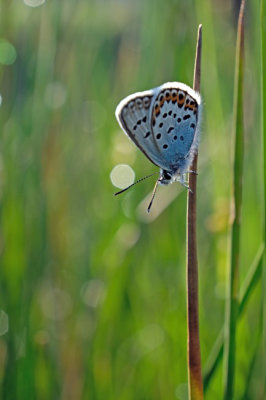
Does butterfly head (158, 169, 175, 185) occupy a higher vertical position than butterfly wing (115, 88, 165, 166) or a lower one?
lower

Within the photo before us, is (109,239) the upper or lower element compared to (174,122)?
lower

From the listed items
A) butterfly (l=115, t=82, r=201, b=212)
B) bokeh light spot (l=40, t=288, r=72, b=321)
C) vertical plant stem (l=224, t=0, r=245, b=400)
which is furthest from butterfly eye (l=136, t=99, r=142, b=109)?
bokeh light spot (l=40, t=288, r=72, b=321)

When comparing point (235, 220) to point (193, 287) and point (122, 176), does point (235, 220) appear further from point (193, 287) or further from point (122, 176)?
point (122, 176)

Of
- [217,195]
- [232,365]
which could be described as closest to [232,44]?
[217,195]

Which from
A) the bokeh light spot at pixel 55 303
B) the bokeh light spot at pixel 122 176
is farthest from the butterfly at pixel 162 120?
the bokeh light spot at pixel 122 176

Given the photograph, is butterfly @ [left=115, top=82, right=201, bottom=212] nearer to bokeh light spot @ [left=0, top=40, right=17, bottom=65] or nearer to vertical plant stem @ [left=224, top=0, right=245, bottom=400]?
vertical plant stem @ [left=224, top=0, right=245, bottom=400]

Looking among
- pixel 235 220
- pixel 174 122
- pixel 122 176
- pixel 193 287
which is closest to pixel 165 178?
pixel 174 122
